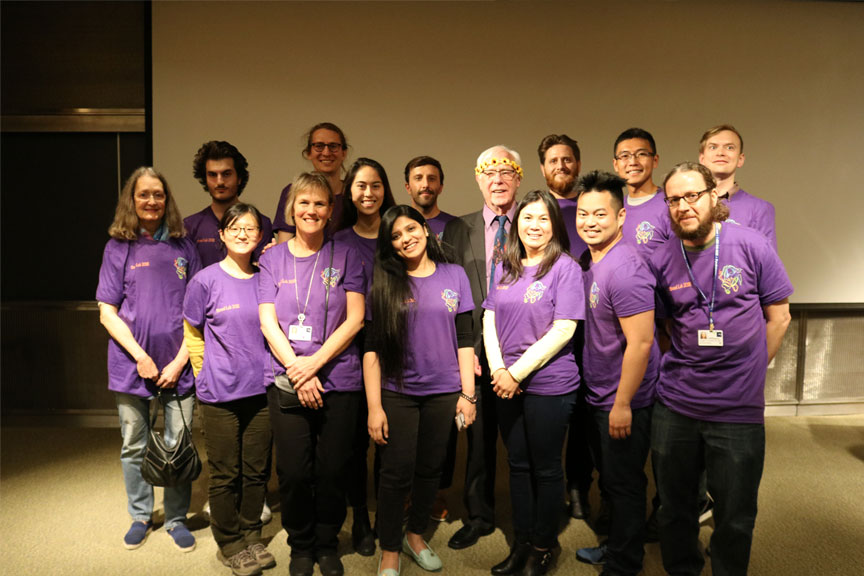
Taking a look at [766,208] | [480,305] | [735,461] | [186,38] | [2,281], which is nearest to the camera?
[735,461]

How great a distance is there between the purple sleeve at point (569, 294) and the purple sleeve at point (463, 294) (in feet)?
1.19

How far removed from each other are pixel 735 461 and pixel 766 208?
1.47 metres

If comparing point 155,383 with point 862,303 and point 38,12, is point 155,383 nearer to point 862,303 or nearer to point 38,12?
point 38,12

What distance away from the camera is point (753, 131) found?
4488 mm

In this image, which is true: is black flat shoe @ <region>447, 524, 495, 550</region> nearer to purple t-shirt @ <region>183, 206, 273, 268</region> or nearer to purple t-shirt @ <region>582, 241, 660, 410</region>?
purple t-shirt @ <region>582, 241, 660, 410</region>

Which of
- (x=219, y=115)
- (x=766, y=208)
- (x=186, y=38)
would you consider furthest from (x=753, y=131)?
(x=186, y=38)

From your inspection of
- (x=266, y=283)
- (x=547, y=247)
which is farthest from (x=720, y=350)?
(x=266, y=283)

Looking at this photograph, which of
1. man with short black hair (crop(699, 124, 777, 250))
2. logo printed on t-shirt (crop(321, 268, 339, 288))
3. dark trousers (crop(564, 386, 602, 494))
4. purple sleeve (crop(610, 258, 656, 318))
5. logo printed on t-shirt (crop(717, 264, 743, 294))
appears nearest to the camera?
logo printed on t-shirt (crop(717, 264, 743, 294))

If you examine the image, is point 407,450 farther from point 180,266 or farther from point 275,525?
point 180,266

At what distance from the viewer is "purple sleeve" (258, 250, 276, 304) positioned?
7.56 feet

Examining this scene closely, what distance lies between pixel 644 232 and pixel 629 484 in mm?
1159

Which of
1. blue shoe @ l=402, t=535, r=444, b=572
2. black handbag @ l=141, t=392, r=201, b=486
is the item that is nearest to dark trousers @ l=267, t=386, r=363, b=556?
blue shoe @ l=402, t=535, r=444, b=572

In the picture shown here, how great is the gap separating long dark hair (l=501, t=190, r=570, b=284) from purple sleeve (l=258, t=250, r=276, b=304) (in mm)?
965

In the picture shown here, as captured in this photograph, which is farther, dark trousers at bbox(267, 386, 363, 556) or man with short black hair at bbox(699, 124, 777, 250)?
man with short black hair at bbox(699, 124, 777, 250)
